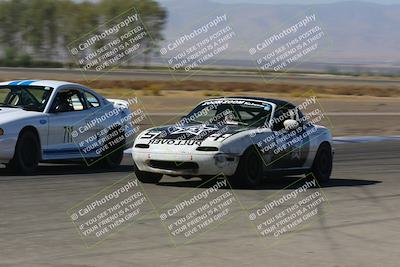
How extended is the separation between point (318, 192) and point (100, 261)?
18.9 ft

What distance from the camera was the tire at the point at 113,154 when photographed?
15.4 meters

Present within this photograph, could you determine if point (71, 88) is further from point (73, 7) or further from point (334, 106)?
point (73, 7)

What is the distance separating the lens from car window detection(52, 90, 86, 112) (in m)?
14.5

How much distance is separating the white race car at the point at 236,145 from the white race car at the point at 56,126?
5.95 ft

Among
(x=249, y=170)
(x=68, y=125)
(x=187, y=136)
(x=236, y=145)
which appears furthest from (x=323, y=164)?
(x=68, y=125)

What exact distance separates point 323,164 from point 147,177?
2.85 metres

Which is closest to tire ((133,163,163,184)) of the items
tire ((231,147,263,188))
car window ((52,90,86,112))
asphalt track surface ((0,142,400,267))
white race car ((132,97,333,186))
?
white race car ((132,97,333,186))

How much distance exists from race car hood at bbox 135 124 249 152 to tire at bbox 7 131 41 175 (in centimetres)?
189

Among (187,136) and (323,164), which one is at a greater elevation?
(187,136)

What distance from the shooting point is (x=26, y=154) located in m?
13.6

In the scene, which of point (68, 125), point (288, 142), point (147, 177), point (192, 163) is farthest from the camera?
point (68, 125)

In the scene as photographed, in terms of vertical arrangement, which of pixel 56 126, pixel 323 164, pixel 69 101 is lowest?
pixel 323 164

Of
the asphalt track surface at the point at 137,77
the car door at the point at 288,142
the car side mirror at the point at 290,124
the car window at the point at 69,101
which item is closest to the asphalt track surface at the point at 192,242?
the car door at the point at 288,142

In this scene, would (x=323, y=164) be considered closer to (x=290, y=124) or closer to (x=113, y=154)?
(x=290, y=124)
